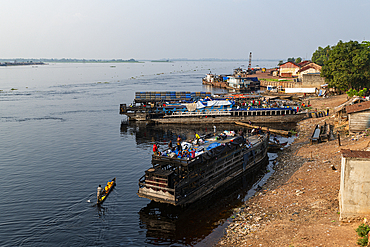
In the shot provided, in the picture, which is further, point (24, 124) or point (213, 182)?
point (24, 124)

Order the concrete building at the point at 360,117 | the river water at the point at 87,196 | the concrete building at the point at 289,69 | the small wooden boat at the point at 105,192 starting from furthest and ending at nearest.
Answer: the concrete building at the point at 289,69 < the concrete building at the point at 360,117 < the small wooden boat at the point at 105,192 < the river water at the point at 87,196

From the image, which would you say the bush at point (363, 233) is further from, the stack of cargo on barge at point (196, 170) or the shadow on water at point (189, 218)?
the stack of cargo on barge at point (196, 170)

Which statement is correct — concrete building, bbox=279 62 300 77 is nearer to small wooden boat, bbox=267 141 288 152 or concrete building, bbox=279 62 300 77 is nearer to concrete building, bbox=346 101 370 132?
concrete building, bbox=346 101 370 132

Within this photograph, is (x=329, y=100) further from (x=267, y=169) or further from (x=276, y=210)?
(x=276, y=210)

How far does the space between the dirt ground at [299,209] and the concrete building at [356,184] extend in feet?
2.85

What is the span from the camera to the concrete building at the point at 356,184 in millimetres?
17078

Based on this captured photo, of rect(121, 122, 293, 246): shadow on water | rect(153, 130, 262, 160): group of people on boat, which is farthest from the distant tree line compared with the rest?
rect(153, 130, 262, 160): group of people on boat

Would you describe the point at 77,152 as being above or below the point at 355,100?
below

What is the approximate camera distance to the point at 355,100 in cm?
4753

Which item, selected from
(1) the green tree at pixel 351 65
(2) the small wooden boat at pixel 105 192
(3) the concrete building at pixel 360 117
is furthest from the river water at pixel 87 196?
(1) the green tree at pixel 351 65

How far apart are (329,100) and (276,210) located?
194 feet

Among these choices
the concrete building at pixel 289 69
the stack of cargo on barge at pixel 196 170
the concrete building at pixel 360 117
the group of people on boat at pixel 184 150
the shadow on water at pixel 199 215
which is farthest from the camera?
the concrete building at pixel 289 69

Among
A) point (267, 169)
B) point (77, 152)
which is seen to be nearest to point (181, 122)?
point (77, 152)

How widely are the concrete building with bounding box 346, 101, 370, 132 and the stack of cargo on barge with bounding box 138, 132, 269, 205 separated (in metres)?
16.1
